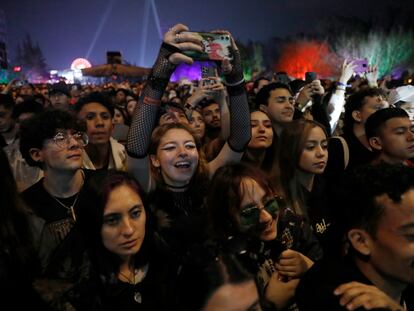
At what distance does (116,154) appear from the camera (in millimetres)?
4055

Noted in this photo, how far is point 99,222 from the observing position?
2246 millimetres

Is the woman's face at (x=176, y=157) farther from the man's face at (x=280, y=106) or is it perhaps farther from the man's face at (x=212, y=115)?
the man's face at (x=212, y=115)

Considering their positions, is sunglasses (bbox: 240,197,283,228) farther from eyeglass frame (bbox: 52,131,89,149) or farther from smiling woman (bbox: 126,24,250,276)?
eyeglass frame (bbox: 52,131,89,149)

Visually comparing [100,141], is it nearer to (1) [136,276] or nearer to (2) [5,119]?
(1) [136,276]

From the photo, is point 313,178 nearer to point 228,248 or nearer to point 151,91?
point 151,91

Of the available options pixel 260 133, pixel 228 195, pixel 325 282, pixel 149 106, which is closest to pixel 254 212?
pixel 228 195

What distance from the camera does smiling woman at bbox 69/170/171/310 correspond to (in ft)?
7.00

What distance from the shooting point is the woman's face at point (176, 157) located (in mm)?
2975

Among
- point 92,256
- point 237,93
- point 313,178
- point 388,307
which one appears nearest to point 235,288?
point 388,307

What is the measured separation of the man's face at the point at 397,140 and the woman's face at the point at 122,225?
262cm

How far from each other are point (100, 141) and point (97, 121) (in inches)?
8.5

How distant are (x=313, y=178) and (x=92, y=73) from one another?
29.2 metres

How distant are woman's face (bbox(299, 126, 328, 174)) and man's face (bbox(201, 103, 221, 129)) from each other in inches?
78.0

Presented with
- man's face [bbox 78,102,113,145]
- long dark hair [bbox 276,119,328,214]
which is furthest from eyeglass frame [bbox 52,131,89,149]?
long dark hair [bbox 276,119,328,214]
